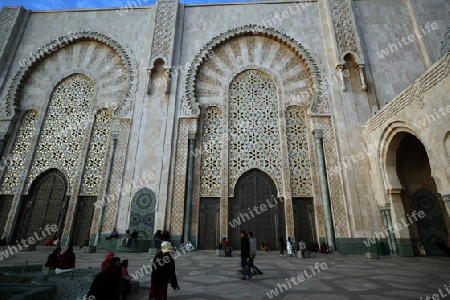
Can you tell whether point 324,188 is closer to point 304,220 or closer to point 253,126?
point 304,220

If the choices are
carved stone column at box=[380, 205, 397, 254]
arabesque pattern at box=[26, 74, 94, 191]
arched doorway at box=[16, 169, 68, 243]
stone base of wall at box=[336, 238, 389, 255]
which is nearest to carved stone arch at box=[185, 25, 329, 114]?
carved stone column at box=[380, 205, 397, 254]

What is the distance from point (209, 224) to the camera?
7984 millimetres

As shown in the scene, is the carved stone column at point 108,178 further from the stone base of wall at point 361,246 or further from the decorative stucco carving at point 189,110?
the stone base of wall at point 361,246

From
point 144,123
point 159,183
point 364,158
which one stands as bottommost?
point 159,183

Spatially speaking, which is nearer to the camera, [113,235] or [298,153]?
[113,235]

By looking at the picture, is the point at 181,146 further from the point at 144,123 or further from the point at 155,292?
the point at 155,292

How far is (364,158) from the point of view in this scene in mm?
7895

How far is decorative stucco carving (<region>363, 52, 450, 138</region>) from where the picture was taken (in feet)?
16.5

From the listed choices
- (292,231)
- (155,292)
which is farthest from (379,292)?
(292,231)

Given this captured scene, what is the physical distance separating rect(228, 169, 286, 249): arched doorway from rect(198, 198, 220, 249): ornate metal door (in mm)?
414

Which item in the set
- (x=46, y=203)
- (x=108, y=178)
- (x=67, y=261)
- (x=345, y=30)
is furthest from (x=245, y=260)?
(x=345, y=30)

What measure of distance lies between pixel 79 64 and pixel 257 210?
8.85 meters

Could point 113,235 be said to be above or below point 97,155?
below

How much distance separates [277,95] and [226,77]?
201 cm
